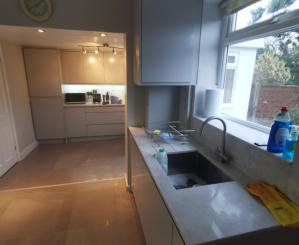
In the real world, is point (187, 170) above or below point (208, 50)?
below

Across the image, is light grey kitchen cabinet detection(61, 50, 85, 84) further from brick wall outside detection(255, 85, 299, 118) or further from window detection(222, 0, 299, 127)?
brick wall outside detection(255, 85, 299, 118)

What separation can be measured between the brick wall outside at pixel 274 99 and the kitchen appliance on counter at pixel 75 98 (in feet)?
12.3

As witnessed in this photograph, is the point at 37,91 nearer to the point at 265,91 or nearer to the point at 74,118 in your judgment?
the point at 74,118

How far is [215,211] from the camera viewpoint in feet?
2.92

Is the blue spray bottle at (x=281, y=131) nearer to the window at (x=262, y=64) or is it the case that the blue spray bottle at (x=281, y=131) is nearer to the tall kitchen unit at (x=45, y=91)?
the window at (x=262, y=64)

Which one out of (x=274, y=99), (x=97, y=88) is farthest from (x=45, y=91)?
(x=274, y=99)

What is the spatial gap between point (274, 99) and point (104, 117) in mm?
3537

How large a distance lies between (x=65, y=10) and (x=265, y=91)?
204 cm

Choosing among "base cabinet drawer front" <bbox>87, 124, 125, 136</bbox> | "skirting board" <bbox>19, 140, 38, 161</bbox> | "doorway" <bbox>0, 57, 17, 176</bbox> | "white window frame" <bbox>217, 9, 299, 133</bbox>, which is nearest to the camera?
"white window frame" <bbox>217, 9, 299, 133</bbox>

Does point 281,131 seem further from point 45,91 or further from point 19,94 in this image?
point 45,91

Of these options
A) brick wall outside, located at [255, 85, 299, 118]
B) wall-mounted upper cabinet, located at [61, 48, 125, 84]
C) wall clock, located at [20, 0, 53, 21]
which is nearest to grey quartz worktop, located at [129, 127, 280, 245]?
brick wall outside, located at [255, 85, 299, 118]

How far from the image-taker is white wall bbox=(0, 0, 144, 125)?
1.77 meters

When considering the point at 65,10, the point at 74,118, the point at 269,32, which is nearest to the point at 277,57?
the point at 269,32

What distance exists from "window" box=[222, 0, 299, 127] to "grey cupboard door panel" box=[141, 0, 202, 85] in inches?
14.3
